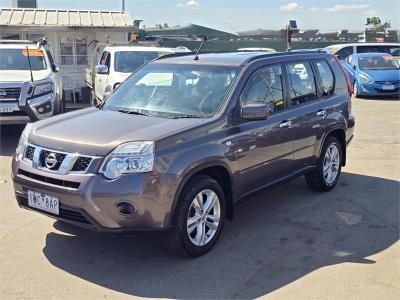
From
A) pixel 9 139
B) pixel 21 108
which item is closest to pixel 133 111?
pixel 21 108

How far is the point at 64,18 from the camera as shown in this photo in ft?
53.5

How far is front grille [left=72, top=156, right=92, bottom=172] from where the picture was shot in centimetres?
383

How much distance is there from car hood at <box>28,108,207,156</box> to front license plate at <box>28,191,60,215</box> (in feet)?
1.31

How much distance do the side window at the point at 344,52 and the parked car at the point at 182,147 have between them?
1481cm

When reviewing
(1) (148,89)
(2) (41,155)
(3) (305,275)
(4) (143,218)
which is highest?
(1) (148,89)

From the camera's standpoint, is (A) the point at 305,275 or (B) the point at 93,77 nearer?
(A) the point at 305,275

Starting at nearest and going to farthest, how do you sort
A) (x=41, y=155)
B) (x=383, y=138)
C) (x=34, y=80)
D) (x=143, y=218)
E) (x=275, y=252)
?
1. (x=143, y=218)
2. (x=41, y=155)
3. (x=275, y=252)
4. (x=34, y=80)
5. (x=383, y=138)

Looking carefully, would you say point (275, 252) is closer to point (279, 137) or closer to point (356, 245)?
point (356, 245)

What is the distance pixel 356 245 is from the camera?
459 cm

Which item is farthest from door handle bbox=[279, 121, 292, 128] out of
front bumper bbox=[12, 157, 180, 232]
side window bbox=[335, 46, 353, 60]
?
side window bbox=[335, 46, 353, 60]

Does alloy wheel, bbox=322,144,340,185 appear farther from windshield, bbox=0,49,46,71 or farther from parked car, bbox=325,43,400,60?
parked car, bbox=325,43,400,60

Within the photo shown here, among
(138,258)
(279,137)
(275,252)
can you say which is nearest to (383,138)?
(279,137)

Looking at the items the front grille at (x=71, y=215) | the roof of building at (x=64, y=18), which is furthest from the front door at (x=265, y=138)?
the roof of building at (x=64, y=18)

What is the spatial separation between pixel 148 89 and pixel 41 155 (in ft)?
4.78
